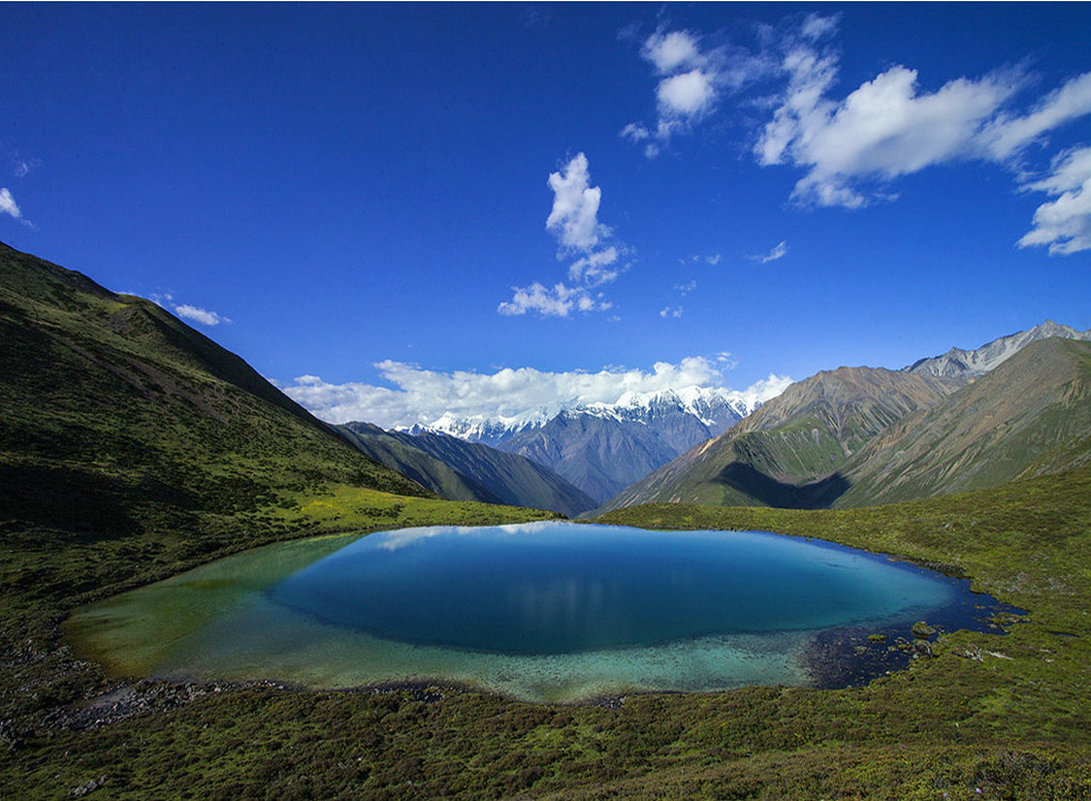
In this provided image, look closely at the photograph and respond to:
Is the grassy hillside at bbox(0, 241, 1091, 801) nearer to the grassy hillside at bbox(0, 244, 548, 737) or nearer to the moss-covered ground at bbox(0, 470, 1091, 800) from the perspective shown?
the moss-covered ground at bbox(0, 470, 1091, 800)

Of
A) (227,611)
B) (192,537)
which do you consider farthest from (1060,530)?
(192,537)

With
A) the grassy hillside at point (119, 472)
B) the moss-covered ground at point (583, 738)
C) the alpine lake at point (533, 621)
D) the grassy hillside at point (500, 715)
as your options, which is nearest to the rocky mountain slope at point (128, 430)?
the grassy hillside at point (119, 472)

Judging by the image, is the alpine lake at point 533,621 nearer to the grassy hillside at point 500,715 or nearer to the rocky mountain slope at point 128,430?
the grassy hillside at point 500,715

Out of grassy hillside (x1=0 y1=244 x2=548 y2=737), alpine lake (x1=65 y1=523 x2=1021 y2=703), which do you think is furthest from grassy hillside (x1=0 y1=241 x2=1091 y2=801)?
alpine lake (x1=65 y1=523 x2=1021 y2=703)

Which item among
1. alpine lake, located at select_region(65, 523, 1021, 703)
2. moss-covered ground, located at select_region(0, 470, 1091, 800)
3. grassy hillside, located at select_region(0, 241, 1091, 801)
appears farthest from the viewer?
alpine lake, located at select_region(65, 523, 1021, 703)

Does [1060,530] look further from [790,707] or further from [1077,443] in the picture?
[1077,443]
